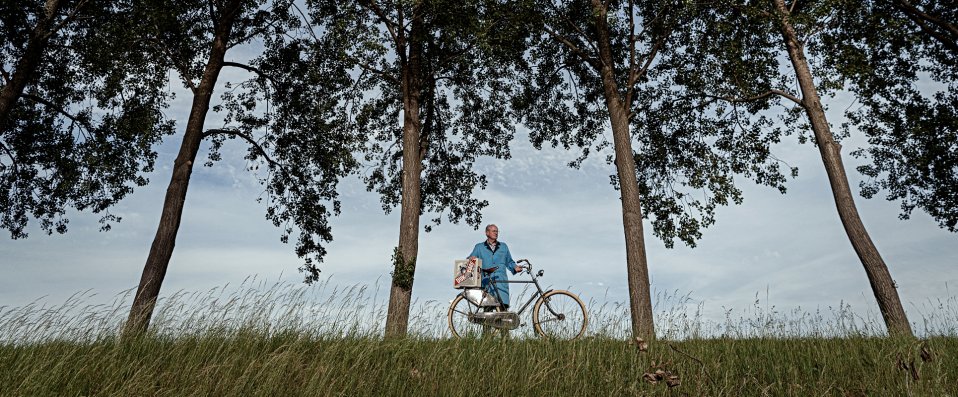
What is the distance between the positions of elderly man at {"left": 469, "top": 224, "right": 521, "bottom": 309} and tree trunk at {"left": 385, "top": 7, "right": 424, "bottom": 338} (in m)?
2.00

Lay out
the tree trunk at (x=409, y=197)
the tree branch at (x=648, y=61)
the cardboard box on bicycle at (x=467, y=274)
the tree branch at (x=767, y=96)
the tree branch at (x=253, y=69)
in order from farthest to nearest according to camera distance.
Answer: the tree branch at (x=253, y=69) → the tree branch at (x=648, y=61) → the tree branch at (x=767, y=96) → the tree trunk at (x=409, y=197) → the cardboard box on bicycle at (x=467, y=274)

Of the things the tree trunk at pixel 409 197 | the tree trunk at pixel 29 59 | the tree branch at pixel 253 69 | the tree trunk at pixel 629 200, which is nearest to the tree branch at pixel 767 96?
the tree trunk at pixel 629 200

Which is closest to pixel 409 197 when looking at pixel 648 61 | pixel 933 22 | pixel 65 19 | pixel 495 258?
pixel 495 258

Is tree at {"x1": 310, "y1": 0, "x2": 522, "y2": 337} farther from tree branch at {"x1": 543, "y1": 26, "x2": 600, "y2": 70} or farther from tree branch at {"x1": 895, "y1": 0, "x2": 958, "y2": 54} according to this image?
tree branch at {"x1": 895, "y1": 0, "x2": 958, "y2": 54}

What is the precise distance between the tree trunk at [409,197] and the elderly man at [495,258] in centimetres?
200

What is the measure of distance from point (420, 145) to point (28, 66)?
8785mm

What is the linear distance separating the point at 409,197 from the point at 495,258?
319 cm

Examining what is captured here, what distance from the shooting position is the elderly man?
11320 millimetres

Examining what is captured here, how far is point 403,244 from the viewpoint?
13.5 m

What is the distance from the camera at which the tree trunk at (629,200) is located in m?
12.5

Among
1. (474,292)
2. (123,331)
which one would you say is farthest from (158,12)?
(474,292)

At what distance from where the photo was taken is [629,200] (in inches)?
523

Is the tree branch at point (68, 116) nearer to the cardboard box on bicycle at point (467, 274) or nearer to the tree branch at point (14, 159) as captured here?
the tree branch at point (14, 159)

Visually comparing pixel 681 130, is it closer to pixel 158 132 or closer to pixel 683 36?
pixel 683 36
